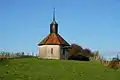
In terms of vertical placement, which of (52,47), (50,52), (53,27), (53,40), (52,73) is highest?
(53,27)

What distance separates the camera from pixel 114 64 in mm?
50500

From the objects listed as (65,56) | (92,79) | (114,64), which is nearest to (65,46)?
(65,56)

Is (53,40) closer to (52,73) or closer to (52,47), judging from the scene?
(52,47)

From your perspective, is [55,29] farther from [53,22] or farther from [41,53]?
[41,53]

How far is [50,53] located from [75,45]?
43.3 meters

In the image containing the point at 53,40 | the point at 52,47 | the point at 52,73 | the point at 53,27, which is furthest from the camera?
the point at 53,27

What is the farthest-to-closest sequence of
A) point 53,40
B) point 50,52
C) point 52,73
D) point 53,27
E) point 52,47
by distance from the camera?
point 53,27 → point 53,40 → point 52,47 → point 50,52 → point 52,73

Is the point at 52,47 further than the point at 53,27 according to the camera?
No

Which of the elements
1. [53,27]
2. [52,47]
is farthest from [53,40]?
[53,27]

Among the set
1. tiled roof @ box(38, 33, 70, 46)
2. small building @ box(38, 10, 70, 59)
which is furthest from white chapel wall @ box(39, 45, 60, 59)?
tiled roof @ box(38, 33, 70, 46)

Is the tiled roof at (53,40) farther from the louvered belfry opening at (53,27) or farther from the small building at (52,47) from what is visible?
the louvered belfry opening at (53,27)

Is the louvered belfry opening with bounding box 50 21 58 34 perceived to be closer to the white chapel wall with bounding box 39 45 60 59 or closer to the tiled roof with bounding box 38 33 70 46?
the tiled roof with bounding box 38 33 70 46

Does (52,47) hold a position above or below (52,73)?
above

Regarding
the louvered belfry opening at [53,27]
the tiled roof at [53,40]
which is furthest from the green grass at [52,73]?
the louvered belfry opening at [53,27]
